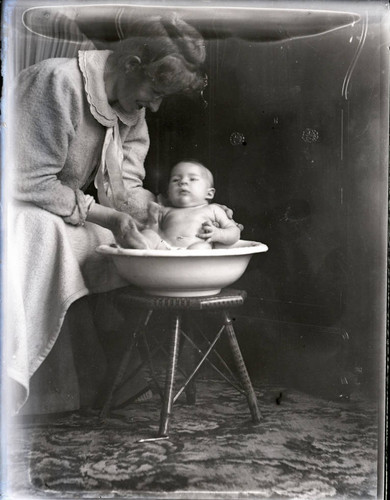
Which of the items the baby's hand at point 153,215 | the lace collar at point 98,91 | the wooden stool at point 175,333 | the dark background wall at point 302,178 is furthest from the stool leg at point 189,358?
the lace collar at point 98,91

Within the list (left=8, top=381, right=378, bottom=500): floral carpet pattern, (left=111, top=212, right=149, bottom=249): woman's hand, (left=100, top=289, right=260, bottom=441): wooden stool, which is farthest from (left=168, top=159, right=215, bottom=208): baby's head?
(left=8, top=381, right=378, bottom=500): floral carpet pattern

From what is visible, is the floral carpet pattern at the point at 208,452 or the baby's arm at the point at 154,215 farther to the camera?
the baby's arm at the point at 154,215

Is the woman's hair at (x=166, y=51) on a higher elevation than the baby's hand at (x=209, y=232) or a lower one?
higher

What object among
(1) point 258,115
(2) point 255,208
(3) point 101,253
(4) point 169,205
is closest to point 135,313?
(3) point 101,253

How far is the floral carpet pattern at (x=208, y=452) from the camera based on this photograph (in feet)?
4.53

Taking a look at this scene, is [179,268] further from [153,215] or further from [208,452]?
[208,452]

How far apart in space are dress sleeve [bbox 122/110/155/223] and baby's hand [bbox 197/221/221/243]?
0.14 metres

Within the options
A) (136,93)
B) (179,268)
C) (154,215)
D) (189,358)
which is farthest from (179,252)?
(136,93)

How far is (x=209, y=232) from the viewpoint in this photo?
4.95ft

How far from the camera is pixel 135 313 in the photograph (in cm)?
146

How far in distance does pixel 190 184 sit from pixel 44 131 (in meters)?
0.34

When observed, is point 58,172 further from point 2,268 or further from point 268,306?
point 268,306

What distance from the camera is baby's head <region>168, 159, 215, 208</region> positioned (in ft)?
4.89

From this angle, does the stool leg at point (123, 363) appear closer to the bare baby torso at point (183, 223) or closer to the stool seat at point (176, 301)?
the stool seat at point (176, 301)
